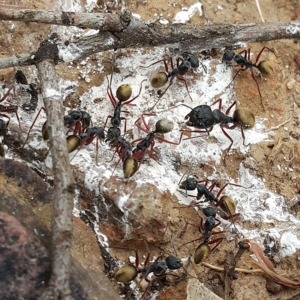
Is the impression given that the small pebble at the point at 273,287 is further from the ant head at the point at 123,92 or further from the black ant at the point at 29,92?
the black ant at the point at 29,92

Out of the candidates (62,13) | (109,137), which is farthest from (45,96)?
(109,137)

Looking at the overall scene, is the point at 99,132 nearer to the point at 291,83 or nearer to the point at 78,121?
the point at 78,121

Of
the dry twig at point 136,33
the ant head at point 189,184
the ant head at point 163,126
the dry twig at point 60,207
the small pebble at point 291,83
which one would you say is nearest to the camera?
the dry twig at point 60,207

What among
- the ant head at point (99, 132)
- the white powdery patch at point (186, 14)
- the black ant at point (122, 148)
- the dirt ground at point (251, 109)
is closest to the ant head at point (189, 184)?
the dirt ground at point (251, 109)

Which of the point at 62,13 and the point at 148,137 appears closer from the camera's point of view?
the point at 62,13

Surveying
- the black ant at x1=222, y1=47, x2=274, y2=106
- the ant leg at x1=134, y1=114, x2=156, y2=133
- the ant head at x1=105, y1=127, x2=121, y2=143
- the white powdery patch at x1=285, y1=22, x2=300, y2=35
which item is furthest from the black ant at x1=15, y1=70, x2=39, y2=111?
the white powdery patch at x1=285, y1=22, x2=300, y2=35

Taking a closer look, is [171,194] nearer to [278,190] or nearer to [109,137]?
[109,137]
